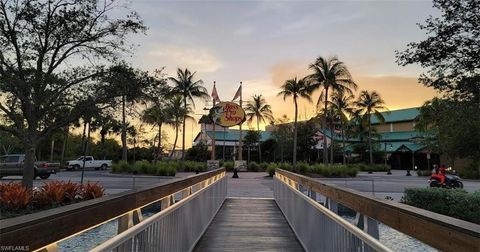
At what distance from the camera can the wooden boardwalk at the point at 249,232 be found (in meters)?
7.34

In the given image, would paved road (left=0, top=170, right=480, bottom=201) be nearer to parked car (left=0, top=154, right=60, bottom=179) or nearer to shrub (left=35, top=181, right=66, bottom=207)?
parked car (left=0, top=154, right=60, bottom=179)

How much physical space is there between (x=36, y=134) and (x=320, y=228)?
35.1 ft

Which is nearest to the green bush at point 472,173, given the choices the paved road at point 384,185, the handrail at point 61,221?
the paved road at point 384,185

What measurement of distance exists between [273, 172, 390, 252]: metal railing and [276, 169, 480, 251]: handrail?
185mm

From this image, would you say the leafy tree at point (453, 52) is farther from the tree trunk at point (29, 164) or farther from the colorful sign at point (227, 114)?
the colorful sign at point (227, 114)

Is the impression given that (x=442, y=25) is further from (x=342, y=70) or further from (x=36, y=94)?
(x=342, y=70)

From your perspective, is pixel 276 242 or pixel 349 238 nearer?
pixel 349 238

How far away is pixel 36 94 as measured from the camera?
12789mm

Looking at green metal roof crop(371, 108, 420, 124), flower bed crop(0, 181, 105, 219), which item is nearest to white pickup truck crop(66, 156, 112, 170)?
flower bed crop(0, 181, 105, 219)

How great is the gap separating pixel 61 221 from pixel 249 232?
247 inches

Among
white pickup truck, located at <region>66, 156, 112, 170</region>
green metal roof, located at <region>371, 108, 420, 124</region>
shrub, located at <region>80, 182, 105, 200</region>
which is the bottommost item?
shrub, located at <region>80, 182, 105, 200</region>

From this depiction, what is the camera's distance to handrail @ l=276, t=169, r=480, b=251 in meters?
Result: 2.16

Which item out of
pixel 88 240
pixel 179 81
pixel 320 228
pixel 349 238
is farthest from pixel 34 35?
pixel 179 81

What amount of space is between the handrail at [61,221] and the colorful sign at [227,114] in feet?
96.5
